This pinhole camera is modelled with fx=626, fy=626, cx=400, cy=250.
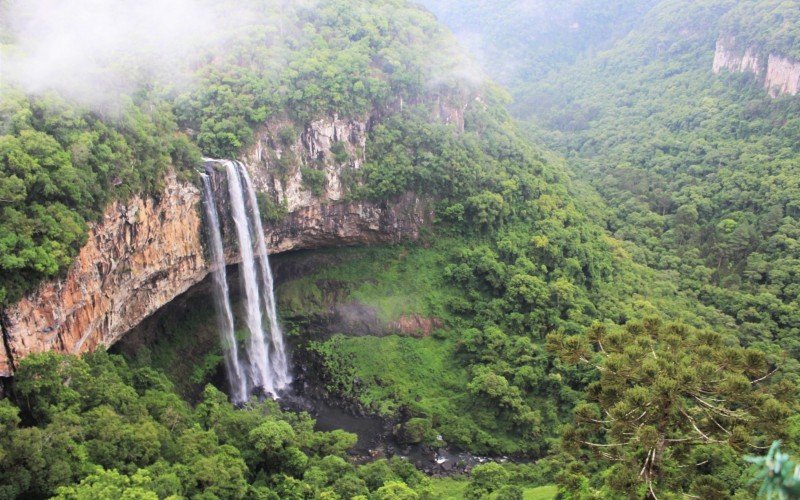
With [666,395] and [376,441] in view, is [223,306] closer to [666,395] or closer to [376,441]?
[376,441]

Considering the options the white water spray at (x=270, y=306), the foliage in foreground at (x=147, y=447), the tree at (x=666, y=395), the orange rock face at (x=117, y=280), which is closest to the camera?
the tree at (x=666, y=395)

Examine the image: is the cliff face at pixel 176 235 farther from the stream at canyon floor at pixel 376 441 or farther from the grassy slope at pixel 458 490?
the grassy slope at pixel 458 490

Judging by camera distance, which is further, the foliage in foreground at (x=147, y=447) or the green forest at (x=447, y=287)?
the foliage in foreground at (x=147, y=447)

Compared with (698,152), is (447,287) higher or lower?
lower

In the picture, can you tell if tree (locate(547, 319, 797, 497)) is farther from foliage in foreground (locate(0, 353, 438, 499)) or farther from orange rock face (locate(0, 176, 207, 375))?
orange rock face (locate(0, 176, 207, 375))

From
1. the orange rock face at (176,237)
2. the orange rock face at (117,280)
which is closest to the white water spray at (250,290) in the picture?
the orange rock face at (176,237)

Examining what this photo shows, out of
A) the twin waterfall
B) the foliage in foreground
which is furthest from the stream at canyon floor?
the foliage in foreground

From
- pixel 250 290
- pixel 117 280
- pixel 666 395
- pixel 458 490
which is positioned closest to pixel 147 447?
pixel 117 280
